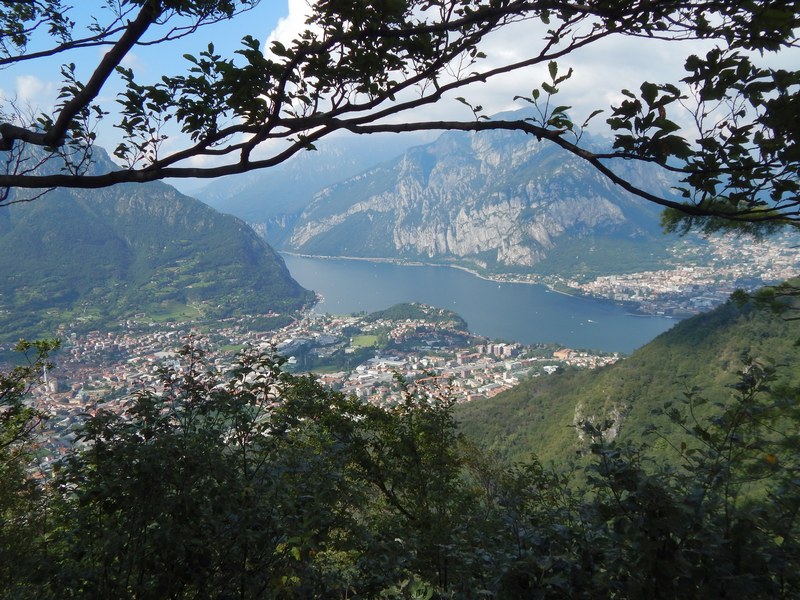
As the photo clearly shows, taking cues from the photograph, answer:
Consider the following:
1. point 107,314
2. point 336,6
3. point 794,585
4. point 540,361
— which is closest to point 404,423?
point 794,585

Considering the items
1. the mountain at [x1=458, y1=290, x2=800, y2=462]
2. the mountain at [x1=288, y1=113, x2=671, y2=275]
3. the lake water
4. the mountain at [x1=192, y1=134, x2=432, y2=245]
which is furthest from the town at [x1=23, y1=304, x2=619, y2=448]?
the mountain at [x1=192, y1=134, x2=432, y2=245]

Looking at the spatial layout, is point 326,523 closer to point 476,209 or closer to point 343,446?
point 343,446

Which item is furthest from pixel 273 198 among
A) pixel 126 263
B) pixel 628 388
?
pixel 628 388

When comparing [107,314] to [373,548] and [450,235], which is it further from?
[450,235]

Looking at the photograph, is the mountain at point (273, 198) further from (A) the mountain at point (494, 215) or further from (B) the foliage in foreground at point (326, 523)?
(B) the foliage in foreground at point (326, 523)

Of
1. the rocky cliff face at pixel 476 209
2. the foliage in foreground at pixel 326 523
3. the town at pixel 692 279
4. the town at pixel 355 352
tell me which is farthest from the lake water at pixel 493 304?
the foliage in foreground at pixel 326 523

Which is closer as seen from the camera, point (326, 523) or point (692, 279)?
point (326, 523)
